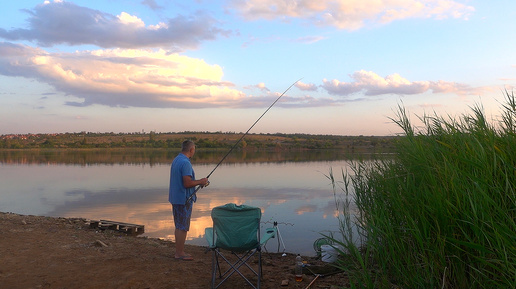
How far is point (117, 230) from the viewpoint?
7582 millimetres

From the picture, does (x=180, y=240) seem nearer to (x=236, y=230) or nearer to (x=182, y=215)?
(x=182, y=215)

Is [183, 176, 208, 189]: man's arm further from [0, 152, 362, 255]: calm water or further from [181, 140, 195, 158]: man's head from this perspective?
[0, 152, 362, 255]: calm water

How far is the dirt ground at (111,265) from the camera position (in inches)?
161

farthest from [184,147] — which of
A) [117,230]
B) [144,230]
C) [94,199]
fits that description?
[94,199]

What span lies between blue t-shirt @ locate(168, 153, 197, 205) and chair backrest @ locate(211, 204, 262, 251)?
83 cm

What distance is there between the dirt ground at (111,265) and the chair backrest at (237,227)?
1.54 feet

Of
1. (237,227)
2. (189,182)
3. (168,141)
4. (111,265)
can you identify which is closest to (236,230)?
(237,227)

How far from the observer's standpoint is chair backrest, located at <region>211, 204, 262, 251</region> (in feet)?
13.0

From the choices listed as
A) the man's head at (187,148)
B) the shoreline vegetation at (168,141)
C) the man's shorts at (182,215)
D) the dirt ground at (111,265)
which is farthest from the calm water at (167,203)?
the shoreline vegetation at (168,141)

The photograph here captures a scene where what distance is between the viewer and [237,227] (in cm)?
402

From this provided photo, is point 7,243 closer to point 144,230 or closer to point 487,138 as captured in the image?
point 144,230

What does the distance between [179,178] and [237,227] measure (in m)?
1.10

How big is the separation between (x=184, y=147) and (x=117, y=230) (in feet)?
11.6

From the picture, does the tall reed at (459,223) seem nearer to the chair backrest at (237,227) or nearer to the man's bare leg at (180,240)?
the chair backrest at (237,227)
